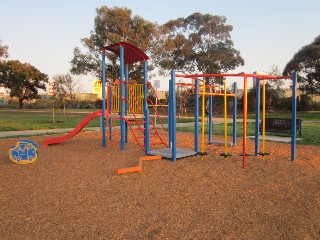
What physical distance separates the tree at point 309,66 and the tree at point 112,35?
48.9ft

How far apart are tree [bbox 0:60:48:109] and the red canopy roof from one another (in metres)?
46.6

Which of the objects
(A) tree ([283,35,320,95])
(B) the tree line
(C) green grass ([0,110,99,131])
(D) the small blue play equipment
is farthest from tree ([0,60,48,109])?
(D) the small blue play equipment

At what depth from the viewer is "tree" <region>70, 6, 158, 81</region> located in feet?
97.1

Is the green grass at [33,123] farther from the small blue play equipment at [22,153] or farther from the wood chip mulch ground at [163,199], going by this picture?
the wood chip mulch ground at [163,199]

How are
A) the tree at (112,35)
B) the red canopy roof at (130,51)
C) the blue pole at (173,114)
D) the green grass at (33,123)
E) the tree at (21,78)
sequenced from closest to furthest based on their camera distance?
the blue pole at (173,114) < the red canopy roof at (130,51) < the green grass at (33,123) < the tree at (112,35) < the tree at (21,78)

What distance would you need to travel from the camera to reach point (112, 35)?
94.7 ft

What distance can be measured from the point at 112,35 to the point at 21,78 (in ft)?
103

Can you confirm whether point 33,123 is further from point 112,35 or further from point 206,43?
point 206,43

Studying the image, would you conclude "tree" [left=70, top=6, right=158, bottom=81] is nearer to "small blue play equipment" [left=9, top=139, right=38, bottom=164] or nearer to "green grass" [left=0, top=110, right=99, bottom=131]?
"green grass" [left=0, top=110, right=99, bottom=131]

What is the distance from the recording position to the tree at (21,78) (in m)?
53.5

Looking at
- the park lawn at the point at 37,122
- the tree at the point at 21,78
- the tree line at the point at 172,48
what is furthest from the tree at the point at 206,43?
the tree at the point at 21,78

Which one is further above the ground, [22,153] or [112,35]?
[112,35]

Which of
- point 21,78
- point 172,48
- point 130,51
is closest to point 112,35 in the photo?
point 172,48

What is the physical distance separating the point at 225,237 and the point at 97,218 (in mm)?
1529
